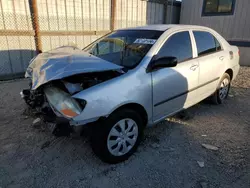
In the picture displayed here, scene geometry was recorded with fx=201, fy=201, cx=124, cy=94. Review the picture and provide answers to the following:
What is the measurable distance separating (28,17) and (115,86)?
4.92 m

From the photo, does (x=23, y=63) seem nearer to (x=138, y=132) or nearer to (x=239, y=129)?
(x=138, y=132)

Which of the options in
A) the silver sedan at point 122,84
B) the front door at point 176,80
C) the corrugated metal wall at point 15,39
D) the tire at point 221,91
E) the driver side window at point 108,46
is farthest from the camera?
the corrugated metal wall at point 15,39

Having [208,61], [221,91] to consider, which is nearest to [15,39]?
[208,61]

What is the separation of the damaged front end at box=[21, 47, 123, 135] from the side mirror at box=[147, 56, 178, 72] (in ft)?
1.39

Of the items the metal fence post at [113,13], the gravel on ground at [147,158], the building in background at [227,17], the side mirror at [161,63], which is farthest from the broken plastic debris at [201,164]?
the building in background at [227,17]

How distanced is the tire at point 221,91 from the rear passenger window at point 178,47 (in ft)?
4.40

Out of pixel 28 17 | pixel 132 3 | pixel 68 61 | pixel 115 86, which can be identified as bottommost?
pixel 115 86

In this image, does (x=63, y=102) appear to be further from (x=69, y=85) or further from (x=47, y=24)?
(x=47, y=24)

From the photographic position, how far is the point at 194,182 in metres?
2.25

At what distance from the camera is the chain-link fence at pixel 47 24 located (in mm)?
5590

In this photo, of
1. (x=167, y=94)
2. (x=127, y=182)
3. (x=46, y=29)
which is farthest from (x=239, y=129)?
(x=46, y=29)

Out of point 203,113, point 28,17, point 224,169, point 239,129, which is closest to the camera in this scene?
point 224,169

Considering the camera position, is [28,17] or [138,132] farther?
[28,17]

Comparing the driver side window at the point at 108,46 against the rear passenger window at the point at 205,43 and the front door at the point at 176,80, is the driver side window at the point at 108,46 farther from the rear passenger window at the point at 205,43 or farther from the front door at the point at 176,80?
the rear passenger window at the point at 205,43
